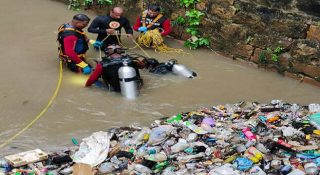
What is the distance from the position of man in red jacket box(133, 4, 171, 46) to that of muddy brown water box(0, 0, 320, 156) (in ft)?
1.21

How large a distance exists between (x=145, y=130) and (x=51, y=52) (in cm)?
359

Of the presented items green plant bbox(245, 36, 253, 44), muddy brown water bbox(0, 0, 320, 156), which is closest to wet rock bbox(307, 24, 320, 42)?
muddy brown water bbox(0, 0, 320, 156)

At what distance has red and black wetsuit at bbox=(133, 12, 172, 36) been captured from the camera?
9016 mm

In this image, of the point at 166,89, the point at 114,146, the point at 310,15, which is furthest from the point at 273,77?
the point at 114,146

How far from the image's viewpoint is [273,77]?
7.96 metres

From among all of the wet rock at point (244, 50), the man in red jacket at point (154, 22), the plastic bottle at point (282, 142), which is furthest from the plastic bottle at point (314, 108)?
the man in red jacket at point (154, 22)

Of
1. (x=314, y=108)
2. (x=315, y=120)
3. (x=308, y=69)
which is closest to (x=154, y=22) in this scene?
(x=308, y=69)

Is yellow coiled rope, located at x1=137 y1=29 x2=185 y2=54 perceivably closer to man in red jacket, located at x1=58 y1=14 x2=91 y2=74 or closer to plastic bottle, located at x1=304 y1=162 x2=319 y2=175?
man in red jacket, located at x1=58 y1=14 x2=91 y2=74

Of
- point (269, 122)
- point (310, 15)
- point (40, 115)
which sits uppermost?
point (310, 15)

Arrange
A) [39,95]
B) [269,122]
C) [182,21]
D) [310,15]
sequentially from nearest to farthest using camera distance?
[269,122] < [39,95] < [310,15] < [182,21]

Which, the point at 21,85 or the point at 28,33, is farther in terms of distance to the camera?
the point at 28,33

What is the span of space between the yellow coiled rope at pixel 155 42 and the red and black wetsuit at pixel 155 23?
162 mm

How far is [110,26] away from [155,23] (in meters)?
0.89

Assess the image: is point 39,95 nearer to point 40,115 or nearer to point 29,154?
point 40,115
